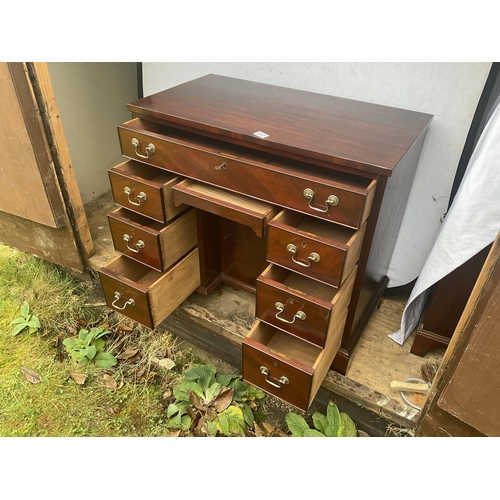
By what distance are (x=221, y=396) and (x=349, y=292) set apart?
2.12ft

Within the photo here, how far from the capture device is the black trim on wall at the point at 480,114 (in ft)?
4.25

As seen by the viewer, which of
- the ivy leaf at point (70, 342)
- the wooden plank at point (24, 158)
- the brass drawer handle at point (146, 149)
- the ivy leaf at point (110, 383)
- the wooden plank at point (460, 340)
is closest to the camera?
the wooden plank at point (460, 340)

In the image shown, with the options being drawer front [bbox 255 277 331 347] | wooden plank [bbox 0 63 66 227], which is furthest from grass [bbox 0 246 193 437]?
drawer front [bbox 255 277 331 347]

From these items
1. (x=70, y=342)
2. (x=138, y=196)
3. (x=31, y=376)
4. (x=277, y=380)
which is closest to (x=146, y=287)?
(x=138, y=196)

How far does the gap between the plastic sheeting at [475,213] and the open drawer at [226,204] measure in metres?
0.54

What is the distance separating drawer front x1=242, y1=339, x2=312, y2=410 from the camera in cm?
126

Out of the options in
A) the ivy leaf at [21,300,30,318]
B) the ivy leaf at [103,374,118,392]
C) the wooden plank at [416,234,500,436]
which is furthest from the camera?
the ivy leaf at [21,300,30,318]

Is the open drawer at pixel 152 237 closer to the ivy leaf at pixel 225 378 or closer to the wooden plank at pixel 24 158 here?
the wooden plank at pixel 24 158

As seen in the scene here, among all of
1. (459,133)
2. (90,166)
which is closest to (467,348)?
(459,133)

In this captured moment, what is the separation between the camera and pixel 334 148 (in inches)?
44.7

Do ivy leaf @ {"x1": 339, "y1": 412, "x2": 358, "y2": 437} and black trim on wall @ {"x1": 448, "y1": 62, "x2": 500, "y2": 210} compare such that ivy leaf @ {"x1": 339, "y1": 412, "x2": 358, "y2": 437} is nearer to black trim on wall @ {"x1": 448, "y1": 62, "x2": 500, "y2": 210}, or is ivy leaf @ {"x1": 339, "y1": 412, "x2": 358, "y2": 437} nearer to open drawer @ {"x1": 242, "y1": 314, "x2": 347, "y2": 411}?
open drawer @ {"x1": 242, "y1": 314, "x2": 347, "y2": 411}

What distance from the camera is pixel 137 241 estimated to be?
58.2 inches

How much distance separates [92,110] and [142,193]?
1.04m

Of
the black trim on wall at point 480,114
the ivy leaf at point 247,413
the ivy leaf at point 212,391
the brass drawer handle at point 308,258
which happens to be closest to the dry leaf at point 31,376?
the ivy leaf at point 212,391
